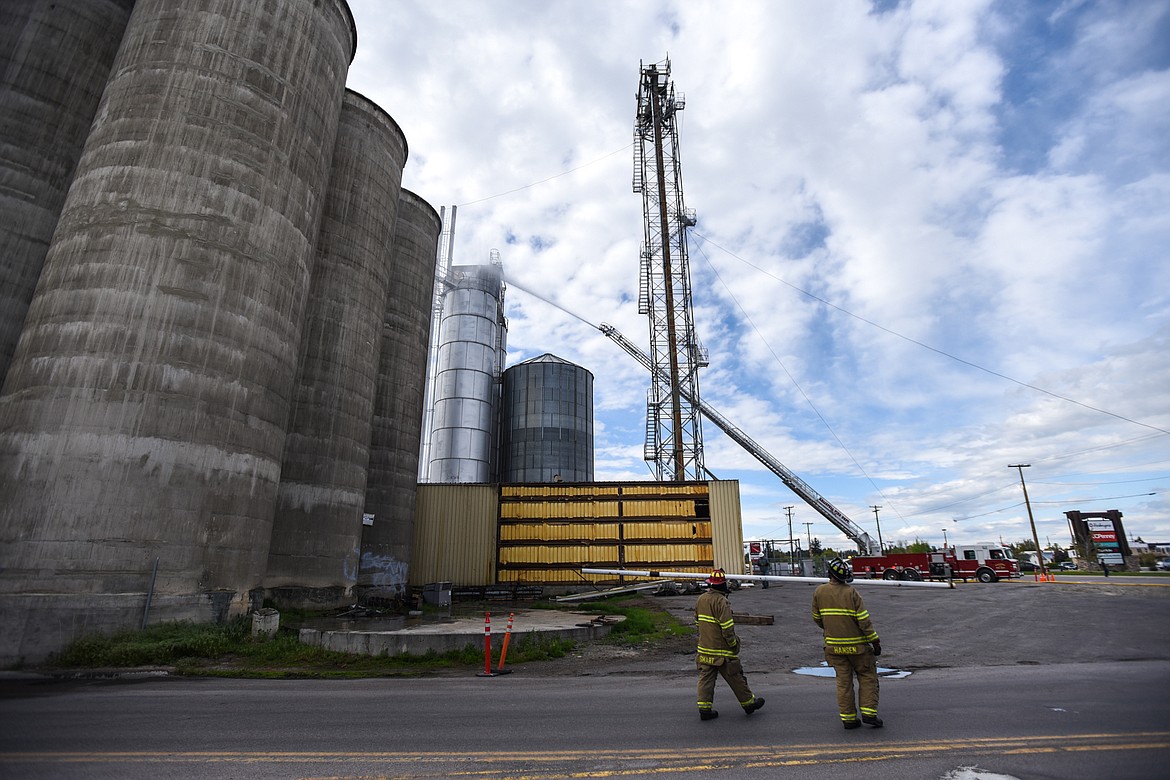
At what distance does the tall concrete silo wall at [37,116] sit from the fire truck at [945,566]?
137ft

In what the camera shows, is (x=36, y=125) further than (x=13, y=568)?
Yes

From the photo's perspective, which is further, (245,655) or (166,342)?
(166,342)

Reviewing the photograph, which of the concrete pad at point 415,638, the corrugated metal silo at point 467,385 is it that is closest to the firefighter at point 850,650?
the concrete pad at point 415,638

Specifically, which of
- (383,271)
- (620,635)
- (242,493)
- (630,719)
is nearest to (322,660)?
(242,493)

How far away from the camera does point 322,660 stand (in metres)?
11.4

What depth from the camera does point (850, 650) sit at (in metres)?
6.02

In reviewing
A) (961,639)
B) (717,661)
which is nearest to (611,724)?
(717,661)

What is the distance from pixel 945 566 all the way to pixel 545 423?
94.6ft

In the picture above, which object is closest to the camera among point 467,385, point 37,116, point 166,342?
point 166,342

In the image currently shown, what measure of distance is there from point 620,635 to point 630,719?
795 cm

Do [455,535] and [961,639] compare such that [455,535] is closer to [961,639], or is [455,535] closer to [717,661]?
[961,639]

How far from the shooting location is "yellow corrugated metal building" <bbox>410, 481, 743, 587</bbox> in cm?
2903

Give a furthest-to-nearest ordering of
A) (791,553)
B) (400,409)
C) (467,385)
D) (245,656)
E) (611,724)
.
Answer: (791,553) → (467,385) → (400,409) → (245,656) → (611,724)

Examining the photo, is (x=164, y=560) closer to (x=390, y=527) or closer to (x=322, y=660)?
(x=322, y=660)
